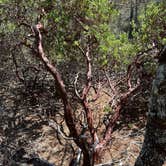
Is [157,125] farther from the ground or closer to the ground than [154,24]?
closer to the ground

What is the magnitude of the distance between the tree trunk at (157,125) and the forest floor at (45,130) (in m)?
5.61

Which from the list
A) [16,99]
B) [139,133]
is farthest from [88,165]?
[16,99]

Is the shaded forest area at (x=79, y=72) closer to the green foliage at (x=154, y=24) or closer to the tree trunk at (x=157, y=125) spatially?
the green foliage at (x=154, y=24)

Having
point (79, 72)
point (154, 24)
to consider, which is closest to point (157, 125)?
point (154, 24)

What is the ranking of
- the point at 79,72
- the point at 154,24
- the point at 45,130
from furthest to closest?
the point at 45,130, the point at 79,72, the point at 154,24

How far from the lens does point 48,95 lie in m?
16.6

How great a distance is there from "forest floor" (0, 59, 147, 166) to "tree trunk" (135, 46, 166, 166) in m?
5.61

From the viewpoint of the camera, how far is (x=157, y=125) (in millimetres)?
4188

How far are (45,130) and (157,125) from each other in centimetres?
1042

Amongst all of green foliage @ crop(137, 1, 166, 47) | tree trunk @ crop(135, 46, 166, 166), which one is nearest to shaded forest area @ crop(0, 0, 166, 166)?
green foliage @ crop(137, 1, 166, 47)

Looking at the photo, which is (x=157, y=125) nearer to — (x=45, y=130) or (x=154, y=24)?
(x=154, y=24)

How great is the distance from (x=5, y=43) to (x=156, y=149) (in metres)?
12.0

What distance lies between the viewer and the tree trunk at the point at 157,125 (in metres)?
3.98

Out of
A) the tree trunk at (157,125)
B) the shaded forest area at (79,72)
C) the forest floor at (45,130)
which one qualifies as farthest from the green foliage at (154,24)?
the tree trunk at (157,125)
